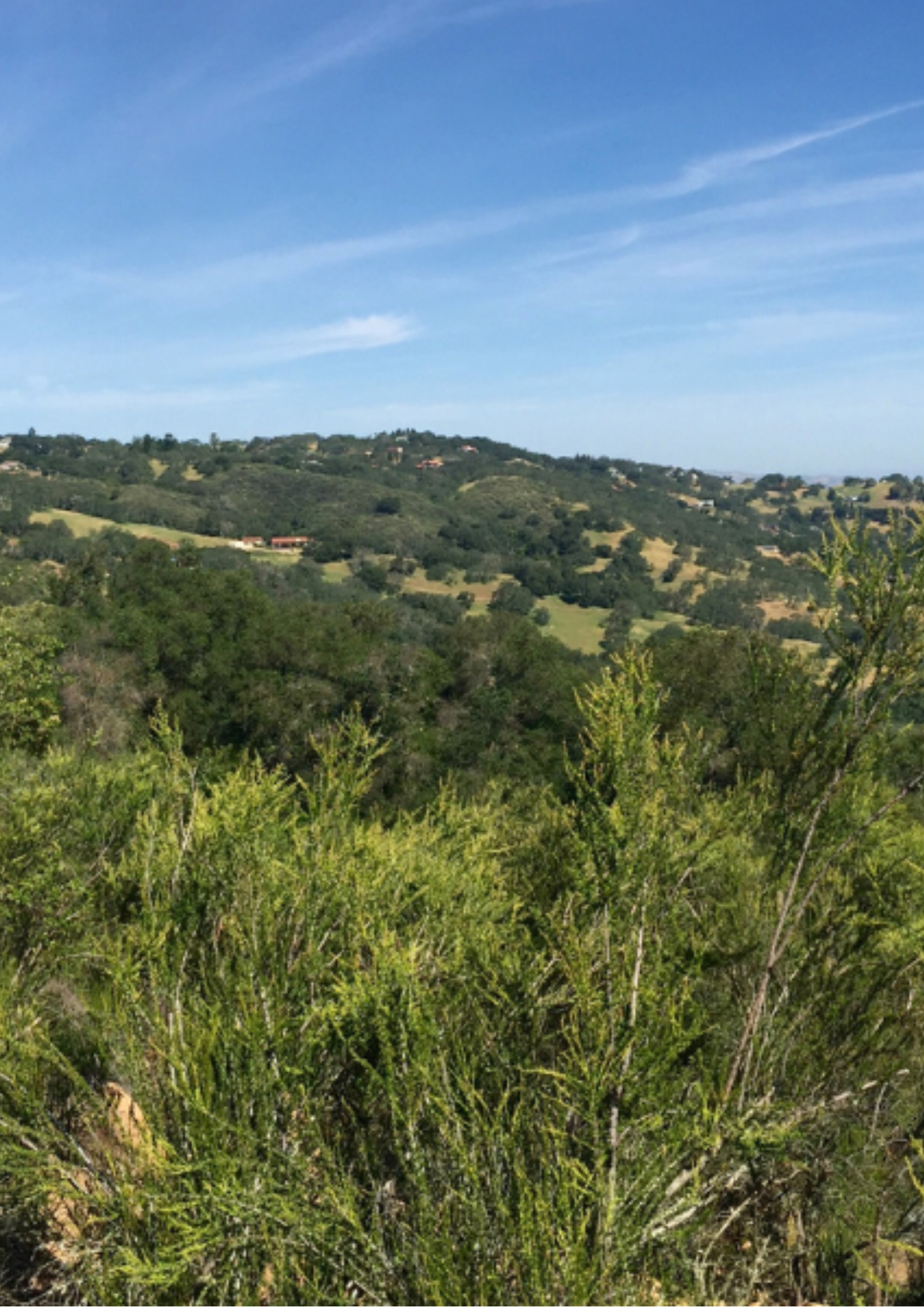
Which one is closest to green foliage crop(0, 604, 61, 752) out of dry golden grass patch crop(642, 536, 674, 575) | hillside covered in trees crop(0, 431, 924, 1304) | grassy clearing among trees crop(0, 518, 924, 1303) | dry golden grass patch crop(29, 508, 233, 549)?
hillside covered in trees crop(0, 431, 924, 1304)

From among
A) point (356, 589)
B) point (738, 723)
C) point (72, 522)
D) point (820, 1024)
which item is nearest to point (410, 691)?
point (738, 723)

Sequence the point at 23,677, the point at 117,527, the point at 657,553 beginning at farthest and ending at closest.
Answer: the point at 657,553, the point at 117,527, the point at 23,677

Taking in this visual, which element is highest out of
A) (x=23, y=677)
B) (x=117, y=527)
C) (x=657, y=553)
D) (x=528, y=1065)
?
(x=657, y=553)

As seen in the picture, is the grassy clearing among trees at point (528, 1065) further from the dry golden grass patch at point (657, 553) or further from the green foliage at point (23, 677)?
the dry golden grass patch at point (657, 553)

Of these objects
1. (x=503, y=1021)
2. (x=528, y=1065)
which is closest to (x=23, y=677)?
(x=503, y=1021)

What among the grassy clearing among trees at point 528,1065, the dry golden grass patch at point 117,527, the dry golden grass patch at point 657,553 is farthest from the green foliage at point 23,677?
the dry golden grass patch at point 657,553

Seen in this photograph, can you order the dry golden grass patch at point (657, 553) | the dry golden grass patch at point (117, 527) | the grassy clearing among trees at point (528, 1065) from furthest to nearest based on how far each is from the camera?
1. the dry golden grass patch at point (657, 553)
2. the dry golden grass patch at point (117, 527)
3. the grassy clearing among trees at point (528, 1065)

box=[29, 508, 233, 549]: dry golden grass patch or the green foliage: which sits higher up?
box=[29, 508, 233, 549]: dry golden grass patch

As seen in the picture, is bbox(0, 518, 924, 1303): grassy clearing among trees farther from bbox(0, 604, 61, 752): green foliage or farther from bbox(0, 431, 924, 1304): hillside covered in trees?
bbox(0, 604, 61, 752): green foliage

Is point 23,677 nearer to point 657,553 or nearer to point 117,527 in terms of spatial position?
point 117,527

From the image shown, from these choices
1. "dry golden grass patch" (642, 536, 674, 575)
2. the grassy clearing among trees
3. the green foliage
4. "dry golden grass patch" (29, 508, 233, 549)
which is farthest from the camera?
"dry golden grass patch" (642, 536, 674, 575)

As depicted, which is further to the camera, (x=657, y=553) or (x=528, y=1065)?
(x=657, y=553)

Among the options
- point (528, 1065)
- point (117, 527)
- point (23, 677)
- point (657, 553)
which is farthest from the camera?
point (657, 553)

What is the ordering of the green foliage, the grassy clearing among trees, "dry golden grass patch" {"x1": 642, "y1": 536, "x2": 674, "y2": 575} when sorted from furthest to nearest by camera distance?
"dry golden grass patch" {"x1": 642, "y1": 536, "x2": 674, "y2": 575}
the green foliage
the grassy clearing among trees
